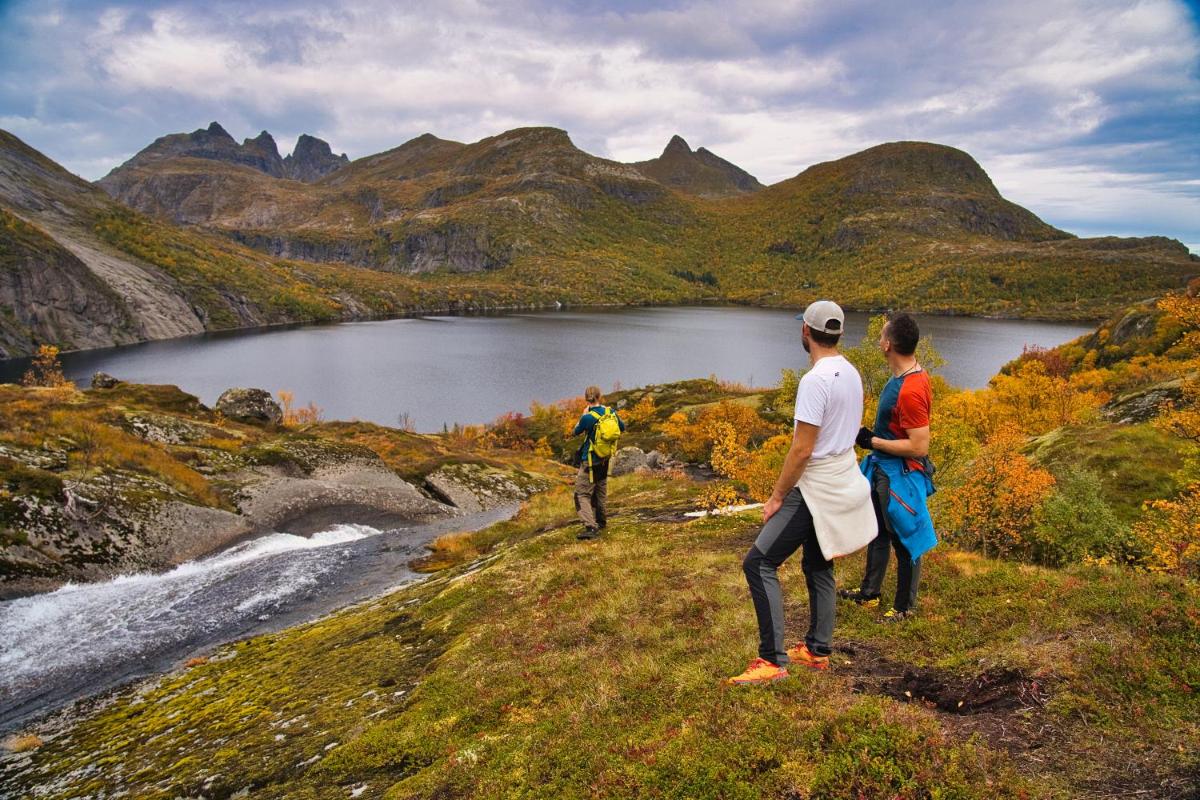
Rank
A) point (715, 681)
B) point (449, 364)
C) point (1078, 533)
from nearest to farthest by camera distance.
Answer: point (715, 681) < point (1078, 533) < point (449, 364)

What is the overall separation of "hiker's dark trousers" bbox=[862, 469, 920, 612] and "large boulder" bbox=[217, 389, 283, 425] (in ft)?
171

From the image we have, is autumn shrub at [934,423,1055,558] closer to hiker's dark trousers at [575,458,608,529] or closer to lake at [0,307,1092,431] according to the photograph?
hiker's dark trousers at [575,458,608,529]

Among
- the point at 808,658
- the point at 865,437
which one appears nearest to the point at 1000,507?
the point at 865,437

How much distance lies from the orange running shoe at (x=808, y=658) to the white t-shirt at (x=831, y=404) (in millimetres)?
2497

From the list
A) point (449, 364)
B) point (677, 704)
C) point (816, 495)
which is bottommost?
point (449, 364)

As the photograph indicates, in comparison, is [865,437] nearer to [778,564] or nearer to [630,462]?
[778,564]

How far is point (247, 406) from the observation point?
51.8 m

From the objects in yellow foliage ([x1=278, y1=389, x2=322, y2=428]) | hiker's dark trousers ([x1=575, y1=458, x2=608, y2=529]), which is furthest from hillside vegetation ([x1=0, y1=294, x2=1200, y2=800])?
yellow foliage ([x1=278, y1=389, x2=322, y2=428])

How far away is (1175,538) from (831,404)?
10481 millimetres

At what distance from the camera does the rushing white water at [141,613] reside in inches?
624

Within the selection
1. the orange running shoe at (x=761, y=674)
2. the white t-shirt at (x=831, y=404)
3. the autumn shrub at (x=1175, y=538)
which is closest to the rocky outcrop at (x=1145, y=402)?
the autumn shrub at (x=1175, y=538)

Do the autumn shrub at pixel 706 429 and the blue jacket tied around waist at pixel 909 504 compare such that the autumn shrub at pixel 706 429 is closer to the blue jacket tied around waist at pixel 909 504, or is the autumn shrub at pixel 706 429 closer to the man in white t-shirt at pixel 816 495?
the blue jacket tied around waist at pixel 909 504

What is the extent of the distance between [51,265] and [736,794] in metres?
226

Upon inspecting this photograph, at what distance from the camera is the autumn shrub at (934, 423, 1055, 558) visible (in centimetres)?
1345
